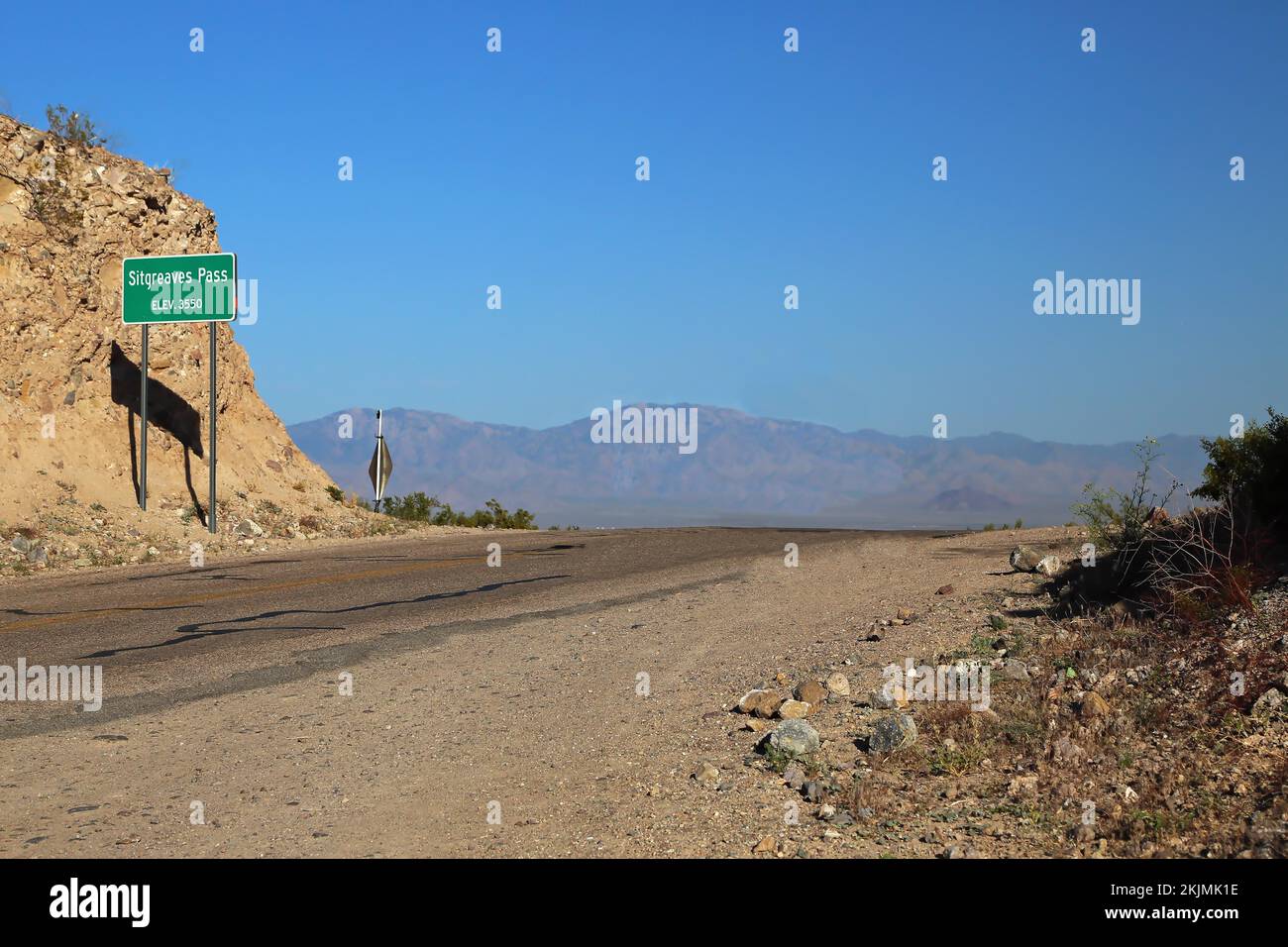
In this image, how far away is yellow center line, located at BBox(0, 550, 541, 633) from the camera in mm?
12641

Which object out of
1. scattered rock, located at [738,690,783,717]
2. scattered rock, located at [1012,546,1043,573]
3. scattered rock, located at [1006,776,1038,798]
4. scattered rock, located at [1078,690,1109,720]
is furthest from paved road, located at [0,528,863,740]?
scattered rock, located at [1078,690,1109,720]

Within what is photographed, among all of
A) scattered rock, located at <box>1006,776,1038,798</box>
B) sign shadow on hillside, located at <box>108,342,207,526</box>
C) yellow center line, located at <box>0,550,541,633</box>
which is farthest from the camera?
sign shadow on hillside, located at <box>108,342,207,526</box>

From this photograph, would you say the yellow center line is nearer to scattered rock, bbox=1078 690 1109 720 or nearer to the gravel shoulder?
the gravel shoulder

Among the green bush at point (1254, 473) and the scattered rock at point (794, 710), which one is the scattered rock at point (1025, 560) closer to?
the green bush at point (1254, 473)

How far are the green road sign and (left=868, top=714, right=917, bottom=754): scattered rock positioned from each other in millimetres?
18020

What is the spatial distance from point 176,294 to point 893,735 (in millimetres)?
19276

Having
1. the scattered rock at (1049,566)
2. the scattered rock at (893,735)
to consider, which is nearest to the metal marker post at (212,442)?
the scattered rock at (1049,566)

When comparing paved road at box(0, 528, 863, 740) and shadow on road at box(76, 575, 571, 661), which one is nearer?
paved road at box(0, 528, 863, 740)

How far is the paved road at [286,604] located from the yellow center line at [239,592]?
1.3 inches

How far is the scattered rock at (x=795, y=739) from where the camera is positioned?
711cm

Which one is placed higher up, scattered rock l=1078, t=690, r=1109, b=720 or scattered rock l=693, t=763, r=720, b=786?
Result: scattered rock l=1078, t=690, r=1109, b=720

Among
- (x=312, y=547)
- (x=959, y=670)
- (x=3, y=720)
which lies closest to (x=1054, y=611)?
(x=959, y=670)

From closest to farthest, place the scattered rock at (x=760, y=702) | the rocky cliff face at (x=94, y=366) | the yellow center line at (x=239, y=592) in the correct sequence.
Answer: the scattered rock at (x=760, y=702) → the yellow center line at (x=239, y=592) → the rocky cliff face at (x=94, y=366)
